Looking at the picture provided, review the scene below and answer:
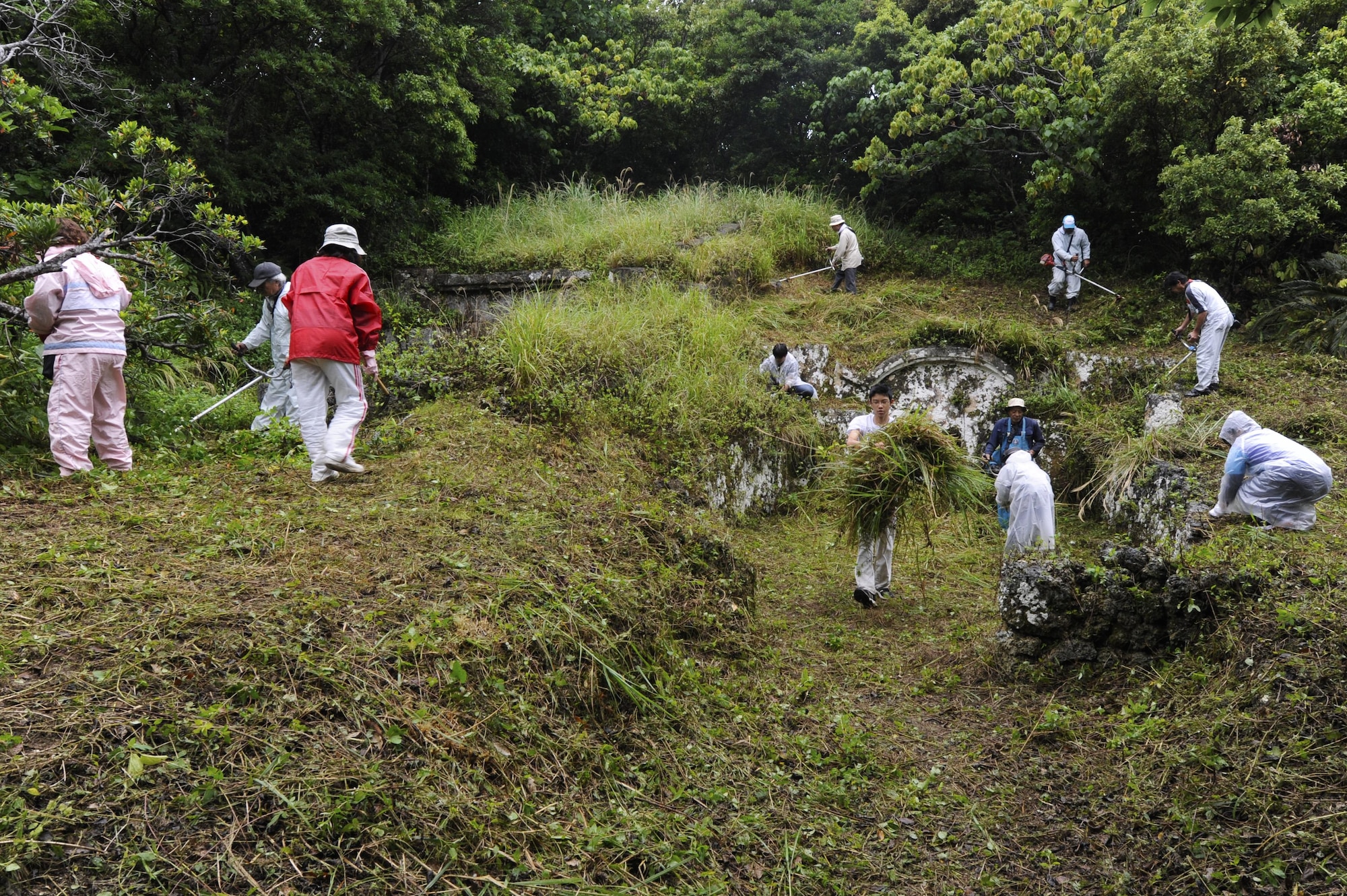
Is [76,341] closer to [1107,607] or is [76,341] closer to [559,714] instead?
[559,714]

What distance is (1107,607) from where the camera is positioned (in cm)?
507

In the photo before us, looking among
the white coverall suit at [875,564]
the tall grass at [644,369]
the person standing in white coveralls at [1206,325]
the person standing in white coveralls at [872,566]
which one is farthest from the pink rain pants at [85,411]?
the person standing in white coveralls at [1206,325]

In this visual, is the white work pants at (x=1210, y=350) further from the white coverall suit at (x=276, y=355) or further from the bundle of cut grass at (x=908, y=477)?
the white coverall suit at (x=276, y=355)

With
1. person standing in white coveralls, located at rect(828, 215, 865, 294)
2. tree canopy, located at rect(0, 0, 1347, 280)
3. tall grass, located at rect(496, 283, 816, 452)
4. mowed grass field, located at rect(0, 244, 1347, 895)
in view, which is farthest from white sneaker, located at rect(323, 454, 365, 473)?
person standing in white coveralls, located at rect(828, 215, 865, 294)

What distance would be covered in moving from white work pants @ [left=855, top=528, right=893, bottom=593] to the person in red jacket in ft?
12.2

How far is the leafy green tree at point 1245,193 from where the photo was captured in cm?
1077

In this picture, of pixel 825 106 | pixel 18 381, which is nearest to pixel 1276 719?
pixel 18 381

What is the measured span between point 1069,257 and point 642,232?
20.9 feet

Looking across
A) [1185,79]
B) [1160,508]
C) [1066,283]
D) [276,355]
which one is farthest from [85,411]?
[1185,79]

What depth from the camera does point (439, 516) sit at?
494 cm

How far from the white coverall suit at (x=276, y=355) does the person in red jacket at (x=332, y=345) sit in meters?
1.45

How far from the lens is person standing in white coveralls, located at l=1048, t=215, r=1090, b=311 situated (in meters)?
12.7

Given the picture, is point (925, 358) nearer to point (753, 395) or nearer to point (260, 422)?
point (753, 395)

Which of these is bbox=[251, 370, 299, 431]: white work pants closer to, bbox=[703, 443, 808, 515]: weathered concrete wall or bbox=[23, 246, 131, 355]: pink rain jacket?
bbox=[23, 246, 131, 355]: pink rain jacket
